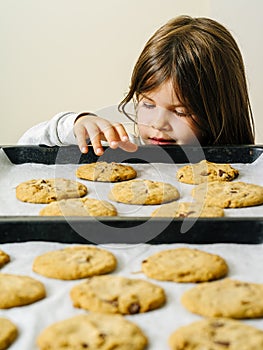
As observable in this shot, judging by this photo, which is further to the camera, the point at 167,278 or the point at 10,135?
the point at 10,135

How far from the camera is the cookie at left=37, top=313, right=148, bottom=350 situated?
67 centimetres

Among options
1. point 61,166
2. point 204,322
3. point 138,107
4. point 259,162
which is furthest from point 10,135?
point 204,322

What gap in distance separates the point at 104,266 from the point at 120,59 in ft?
7.37

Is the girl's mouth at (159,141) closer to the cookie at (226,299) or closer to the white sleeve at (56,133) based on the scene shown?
the white sleeve at (56,133)

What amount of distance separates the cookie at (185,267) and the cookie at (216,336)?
0.13 meters

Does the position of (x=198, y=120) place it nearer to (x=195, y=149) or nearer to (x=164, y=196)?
(x=195, y=149)

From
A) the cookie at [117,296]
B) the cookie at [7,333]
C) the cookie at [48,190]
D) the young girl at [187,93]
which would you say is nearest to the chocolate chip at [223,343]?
the cookie at [117,296]

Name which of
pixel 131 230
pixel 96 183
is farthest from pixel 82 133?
pixel 131 230

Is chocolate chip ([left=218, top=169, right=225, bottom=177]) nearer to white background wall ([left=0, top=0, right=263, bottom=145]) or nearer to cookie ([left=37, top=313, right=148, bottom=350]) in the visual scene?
cookie ([left=37, top=313, right=148, bottom=350])

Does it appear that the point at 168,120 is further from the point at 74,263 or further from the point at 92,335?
the point at 92,335

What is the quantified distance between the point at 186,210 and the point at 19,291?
420 millimetres

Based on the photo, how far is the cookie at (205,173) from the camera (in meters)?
1.35

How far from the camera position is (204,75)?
1662 mm

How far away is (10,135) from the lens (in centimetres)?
314
